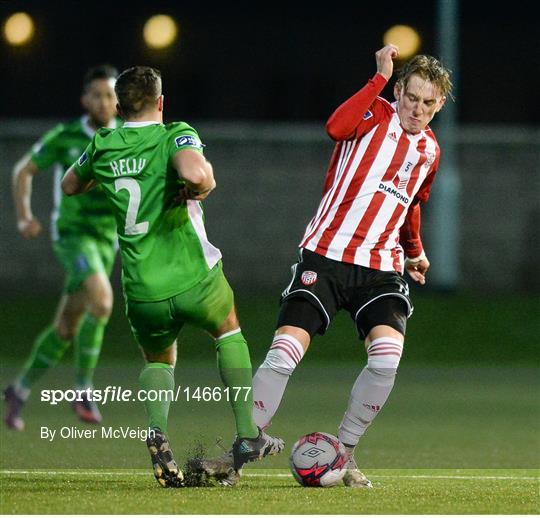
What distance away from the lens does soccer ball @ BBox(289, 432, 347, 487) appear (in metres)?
7.03

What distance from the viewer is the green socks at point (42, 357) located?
34.2 feet

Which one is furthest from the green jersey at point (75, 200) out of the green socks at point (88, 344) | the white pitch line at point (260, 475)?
the white pitch line at point (260, 475)

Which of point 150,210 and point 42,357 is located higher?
point 150,210

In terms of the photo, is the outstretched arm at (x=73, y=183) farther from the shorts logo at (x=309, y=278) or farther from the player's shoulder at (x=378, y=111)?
the player's shoulder at (x=378, y=111)

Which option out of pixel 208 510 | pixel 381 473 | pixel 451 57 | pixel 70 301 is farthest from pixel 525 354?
pixel 208 510

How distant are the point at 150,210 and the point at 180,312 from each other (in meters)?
0.48

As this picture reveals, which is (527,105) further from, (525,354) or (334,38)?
(525,354)

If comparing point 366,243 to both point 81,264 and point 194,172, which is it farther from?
point 81,264

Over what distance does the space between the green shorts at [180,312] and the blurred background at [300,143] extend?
18.1ft

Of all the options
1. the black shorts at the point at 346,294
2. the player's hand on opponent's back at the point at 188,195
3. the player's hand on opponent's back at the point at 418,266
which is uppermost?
the player's hand on opponent's back at the point at 188,195

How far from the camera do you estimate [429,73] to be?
24.0ft

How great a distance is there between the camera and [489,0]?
2719cm

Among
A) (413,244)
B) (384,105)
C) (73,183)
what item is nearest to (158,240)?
(73,183)

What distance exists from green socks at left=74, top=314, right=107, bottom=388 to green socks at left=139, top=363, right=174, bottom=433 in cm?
375
